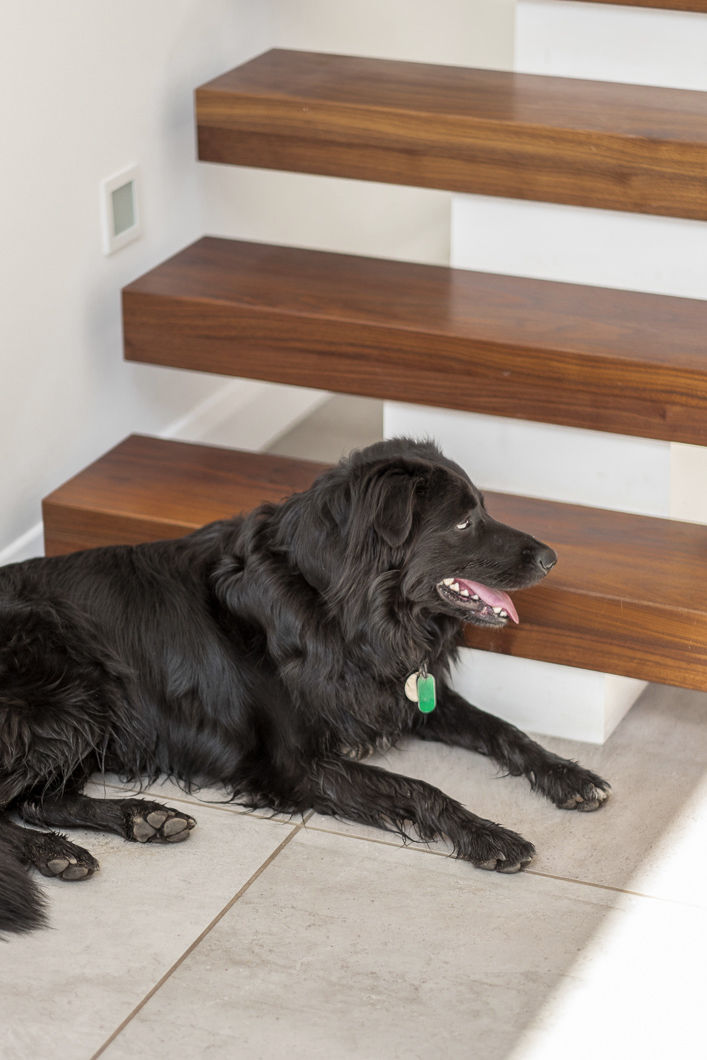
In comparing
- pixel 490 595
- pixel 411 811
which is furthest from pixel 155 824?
pixel 490 595

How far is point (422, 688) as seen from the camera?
254cm

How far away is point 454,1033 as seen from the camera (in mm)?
2033

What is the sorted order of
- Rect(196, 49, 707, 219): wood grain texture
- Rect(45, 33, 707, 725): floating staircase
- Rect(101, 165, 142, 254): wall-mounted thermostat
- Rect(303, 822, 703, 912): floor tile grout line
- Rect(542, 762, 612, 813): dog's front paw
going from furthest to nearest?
Rect(101, 165, 142, 254): wall-mounted thermostat → Rect(196, 49, 707, 219): wood grain texture → Rect(45, 33, 707, 725): floating staircase → Rect(542, 762, 612, 813): dog's front paw → Rect(303, 822, 703, 912): floor tile grout line

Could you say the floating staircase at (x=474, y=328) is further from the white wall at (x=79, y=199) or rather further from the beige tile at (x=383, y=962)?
the beige tile at (x=383, y=962)

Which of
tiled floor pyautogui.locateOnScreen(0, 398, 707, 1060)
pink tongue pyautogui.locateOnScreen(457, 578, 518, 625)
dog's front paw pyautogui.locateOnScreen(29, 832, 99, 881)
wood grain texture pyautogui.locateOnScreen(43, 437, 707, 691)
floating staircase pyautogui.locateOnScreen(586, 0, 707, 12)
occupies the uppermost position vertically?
floating staircase pyautogui.locateOnScreen(586, 0, 707, 12)

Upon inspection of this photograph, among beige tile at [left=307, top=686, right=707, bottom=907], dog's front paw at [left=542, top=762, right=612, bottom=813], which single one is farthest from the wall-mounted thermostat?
dog's front paw at [left=542, top=762, right=612, bottom=813]

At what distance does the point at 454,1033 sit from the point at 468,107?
2007 mm

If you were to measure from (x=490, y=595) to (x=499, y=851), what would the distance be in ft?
1.44

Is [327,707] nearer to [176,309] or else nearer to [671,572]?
[671,572]

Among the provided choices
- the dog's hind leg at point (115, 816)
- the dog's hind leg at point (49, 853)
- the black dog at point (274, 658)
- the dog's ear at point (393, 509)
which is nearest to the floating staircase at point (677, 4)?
the black dog at point (274, 658)

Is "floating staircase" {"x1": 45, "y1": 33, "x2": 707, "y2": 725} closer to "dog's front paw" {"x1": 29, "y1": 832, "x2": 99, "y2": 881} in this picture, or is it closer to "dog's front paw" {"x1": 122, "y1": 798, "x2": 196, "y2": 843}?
"dog's front paw" {"x1": 122, "y1": 798, "x2": 196, "y2": 843}

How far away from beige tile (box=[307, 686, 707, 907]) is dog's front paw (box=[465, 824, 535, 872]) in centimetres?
4

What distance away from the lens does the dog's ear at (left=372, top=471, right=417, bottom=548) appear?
2.34m

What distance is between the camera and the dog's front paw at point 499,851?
7.83ft
